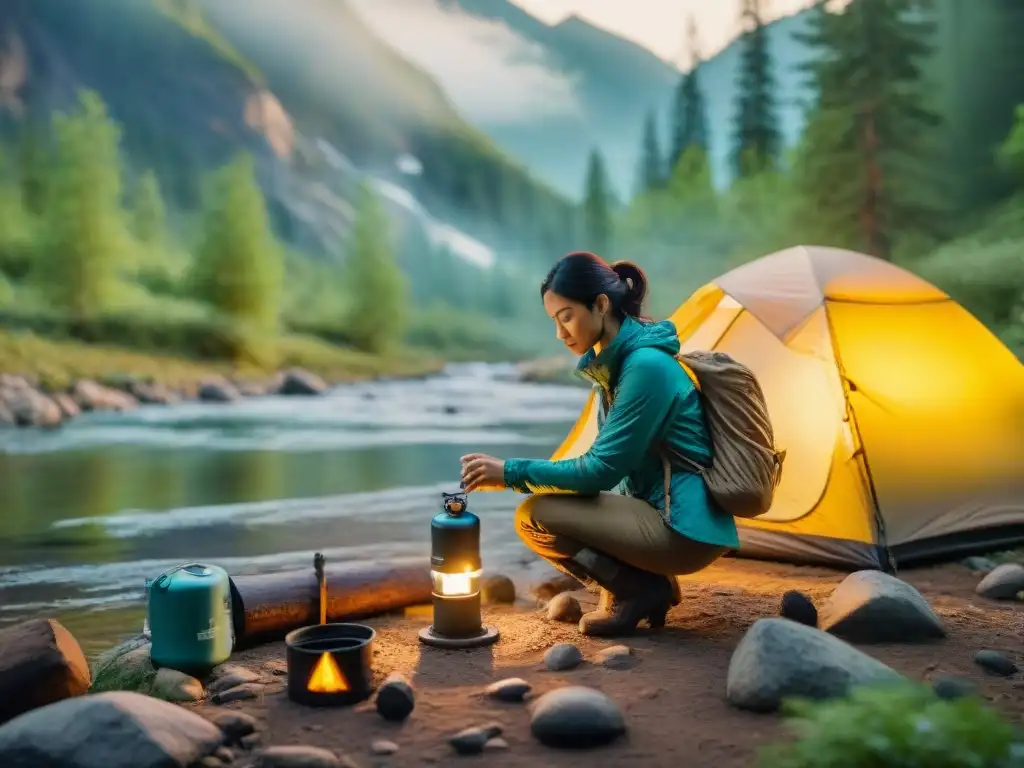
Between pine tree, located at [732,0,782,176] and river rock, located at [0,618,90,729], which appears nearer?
river rock, located at [0,618,90,729]

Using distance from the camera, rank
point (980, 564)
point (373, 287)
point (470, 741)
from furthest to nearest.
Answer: point (373, 287) < point (980, 564) < point (470, 741)

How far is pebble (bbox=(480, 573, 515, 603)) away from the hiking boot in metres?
1.43

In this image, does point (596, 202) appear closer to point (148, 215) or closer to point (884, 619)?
point (148, 215)

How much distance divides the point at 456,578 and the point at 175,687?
1.08m

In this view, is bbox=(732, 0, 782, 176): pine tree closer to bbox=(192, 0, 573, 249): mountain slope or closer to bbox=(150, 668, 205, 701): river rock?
bbox=(192, 0, 573, 249): mountain slope

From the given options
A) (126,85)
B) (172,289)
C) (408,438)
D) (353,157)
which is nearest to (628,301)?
(408,438)

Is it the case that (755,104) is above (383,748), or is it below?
above

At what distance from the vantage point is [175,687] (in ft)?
11.0

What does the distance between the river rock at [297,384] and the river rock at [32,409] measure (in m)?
7.09

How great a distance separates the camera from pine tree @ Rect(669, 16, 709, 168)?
39.9m

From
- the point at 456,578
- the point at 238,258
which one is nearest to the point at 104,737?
the point at 456,578

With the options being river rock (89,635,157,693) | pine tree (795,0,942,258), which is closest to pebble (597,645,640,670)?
river rock (89,635,157,693)

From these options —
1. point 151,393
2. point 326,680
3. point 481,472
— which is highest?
point 151,393

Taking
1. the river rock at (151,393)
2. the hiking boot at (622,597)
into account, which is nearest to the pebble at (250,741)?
the hiking boot at (622,597)
